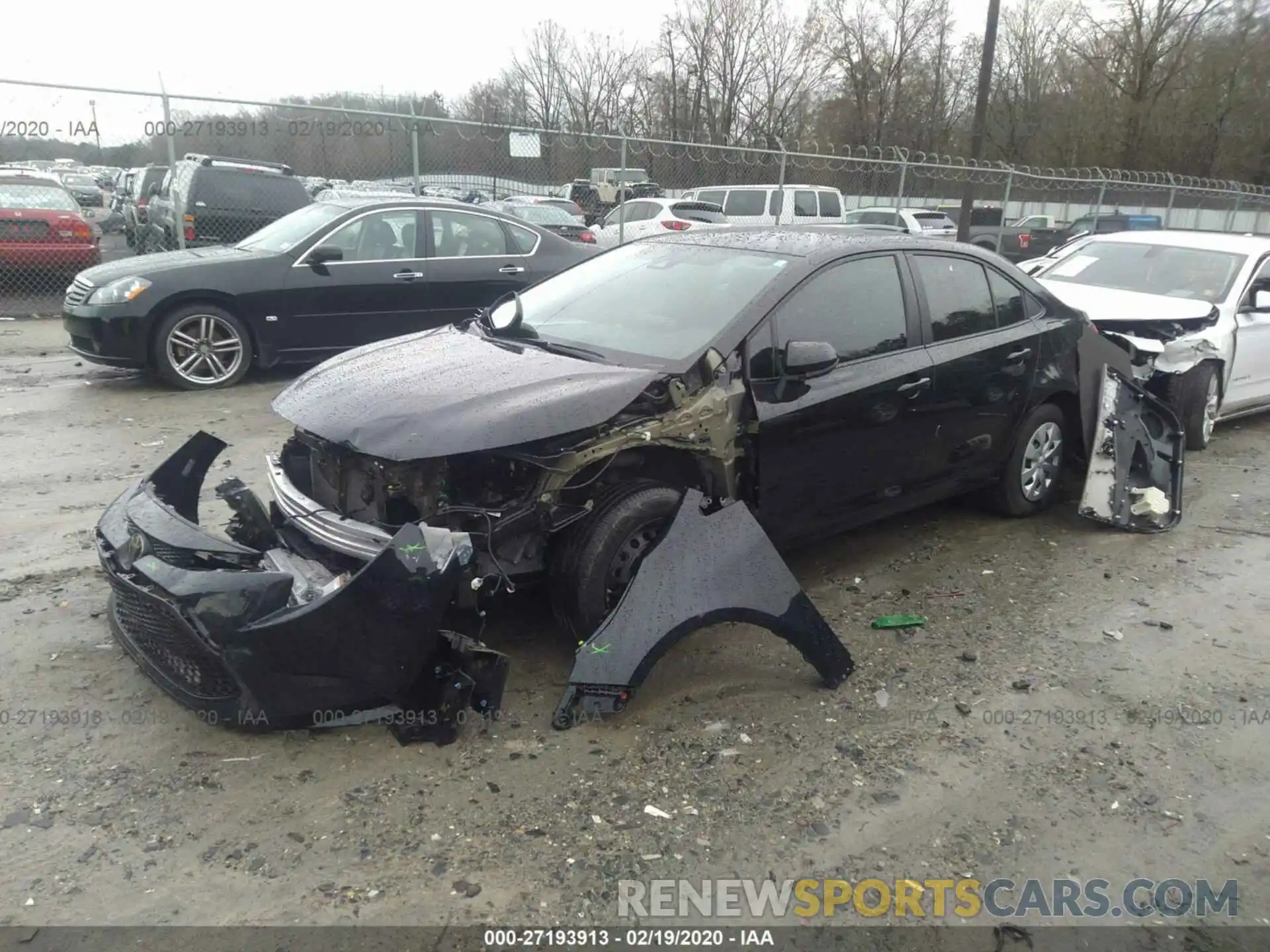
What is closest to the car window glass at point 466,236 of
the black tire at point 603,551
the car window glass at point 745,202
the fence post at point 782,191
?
the black tire at point 603,551

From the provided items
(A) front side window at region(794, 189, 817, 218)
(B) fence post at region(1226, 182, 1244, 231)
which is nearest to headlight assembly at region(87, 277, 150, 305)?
(A) front side window at region(794, 189, 817, 218)

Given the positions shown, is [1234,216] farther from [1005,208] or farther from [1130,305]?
[1130,305]

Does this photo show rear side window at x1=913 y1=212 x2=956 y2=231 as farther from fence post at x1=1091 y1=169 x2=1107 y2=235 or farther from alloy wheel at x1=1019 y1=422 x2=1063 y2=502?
alloy wheel at x1=1019 y1=422 x2=1063 y2=502

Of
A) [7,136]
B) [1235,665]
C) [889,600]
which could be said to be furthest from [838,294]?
[7,136]

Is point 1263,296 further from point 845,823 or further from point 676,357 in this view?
point 845,823

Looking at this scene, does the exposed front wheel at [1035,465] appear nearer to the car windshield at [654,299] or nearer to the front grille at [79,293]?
the car windshield at [654,299]

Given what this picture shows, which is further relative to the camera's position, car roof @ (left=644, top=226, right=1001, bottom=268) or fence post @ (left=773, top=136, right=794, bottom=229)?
fence post @ (left=773, top=136, right=794, bottom=229)

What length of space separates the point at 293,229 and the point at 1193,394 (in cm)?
772

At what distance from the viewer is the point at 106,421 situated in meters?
7.17

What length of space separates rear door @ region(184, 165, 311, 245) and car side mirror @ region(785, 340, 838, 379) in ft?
31.5

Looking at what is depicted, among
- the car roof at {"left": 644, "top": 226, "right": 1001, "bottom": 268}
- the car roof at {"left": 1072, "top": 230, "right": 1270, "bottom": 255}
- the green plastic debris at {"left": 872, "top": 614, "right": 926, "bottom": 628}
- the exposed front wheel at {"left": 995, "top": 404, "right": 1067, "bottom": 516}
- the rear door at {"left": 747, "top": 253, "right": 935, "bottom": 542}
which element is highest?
the car roof at {"left": 644, "top": 226, "right": 1001, "bottom": 268}

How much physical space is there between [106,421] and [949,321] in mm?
6098

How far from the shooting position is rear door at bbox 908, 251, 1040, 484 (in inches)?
193

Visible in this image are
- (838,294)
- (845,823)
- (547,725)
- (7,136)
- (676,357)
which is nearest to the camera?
(845,823)
